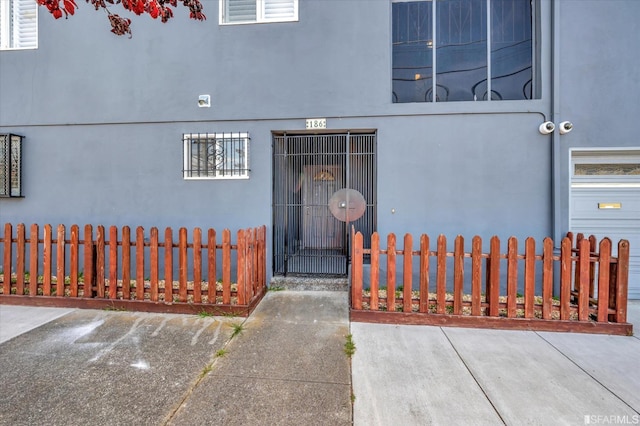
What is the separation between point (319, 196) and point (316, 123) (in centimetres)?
132

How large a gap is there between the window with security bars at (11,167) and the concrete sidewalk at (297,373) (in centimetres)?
293

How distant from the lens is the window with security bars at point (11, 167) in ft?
17.6

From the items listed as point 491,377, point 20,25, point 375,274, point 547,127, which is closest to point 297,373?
point 375,274

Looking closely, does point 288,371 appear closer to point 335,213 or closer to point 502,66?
point 335,213

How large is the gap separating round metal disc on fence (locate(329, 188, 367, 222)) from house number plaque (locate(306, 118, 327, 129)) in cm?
118

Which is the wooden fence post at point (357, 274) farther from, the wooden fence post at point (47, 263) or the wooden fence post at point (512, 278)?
the wooden fence post at point (47, 263)

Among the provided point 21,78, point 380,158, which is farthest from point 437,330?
point 21,78

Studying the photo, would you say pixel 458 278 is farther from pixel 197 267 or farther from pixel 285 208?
pixel 197 267

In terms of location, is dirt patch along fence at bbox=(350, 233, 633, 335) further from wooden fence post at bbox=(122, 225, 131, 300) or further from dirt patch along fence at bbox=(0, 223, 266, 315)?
wooden fence post at bbox=(122, 225, 131, 300)

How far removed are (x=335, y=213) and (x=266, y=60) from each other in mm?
2972

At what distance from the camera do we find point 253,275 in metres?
4.24

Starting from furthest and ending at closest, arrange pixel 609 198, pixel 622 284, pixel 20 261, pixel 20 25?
pixel 20 25 → pixel 609 198 → pixel 20 261 → pixel 622 284

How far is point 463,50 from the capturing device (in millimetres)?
5273

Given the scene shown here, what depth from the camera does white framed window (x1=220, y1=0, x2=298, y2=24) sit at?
511 centimetres
